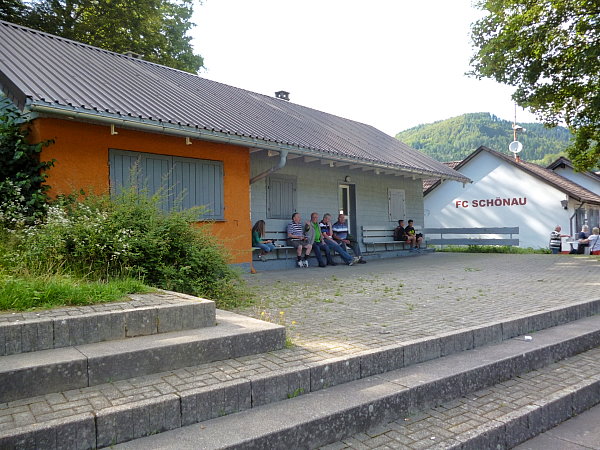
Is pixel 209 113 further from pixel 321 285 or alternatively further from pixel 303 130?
pixel 321 285

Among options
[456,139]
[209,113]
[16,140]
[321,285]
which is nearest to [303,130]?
[209,113]

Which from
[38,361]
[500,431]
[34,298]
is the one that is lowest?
[500,431]

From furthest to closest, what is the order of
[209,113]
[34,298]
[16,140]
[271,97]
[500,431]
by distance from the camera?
[271,97] → [209,113] → [16,140] → [34,298] → [500,431]

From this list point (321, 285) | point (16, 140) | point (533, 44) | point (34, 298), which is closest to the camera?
point (34, 298)

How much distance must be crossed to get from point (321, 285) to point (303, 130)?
Result: 19.4 ft

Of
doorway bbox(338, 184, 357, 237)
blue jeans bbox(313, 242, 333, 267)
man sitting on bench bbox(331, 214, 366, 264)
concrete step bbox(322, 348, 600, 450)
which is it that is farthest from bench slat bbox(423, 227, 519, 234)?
concrete step bbox(322, 348, 600, 450)

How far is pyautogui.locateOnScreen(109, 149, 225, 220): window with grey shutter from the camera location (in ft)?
27.0

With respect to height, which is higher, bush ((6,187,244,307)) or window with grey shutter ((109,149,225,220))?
window with grey shutter ((109,149,225,220))

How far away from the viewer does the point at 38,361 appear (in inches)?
116

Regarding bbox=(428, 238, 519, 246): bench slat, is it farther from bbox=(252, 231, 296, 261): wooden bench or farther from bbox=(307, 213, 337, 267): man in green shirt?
bbox=(252, 231, 296, 261): wooden bench

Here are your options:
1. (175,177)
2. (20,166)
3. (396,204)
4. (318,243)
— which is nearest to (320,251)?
(318,243)

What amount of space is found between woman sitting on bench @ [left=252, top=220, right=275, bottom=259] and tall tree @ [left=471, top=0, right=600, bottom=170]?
9.53 m

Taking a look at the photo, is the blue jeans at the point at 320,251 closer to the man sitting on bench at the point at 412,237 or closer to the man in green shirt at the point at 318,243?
the man in green shirt at the point at 318,243

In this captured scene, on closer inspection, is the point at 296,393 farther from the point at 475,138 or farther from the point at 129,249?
the point at 475,138
